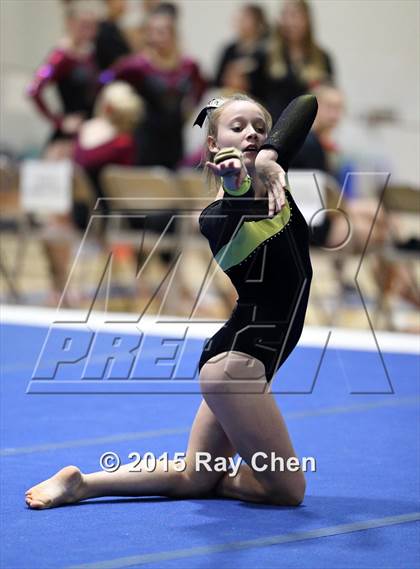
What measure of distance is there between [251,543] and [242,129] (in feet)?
2.73

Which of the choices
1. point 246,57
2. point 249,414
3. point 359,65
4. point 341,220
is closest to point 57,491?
point 249,414

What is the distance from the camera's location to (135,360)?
397cm

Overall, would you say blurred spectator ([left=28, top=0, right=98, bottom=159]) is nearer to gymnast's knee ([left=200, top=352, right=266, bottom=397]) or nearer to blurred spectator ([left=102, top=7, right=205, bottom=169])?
blurred spectator ([left=102, top=7, right=205, bottom=169])

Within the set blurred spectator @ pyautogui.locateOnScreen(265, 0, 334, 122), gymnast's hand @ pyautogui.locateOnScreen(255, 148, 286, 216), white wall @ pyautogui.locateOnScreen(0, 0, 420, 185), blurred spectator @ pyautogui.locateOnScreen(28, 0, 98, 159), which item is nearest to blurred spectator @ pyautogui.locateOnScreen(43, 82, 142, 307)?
blurred spectator @ pyautogui.locateOnScreen(28, 0, 98, 159)

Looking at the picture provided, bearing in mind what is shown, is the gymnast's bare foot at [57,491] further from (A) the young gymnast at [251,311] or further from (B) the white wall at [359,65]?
(B) the white wall at [359,65]

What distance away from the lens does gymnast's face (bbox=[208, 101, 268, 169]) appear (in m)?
2.32

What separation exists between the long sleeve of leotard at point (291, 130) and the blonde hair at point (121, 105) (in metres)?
4.03

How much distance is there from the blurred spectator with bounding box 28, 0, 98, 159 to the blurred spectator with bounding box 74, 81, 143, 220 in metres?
0.39

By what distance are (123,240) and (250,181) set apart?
3.65 meters

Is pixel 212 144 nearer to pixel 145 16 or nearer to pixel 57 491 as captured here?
pixel 57 491

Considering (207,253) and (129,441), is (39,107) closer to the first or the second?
(207,253)

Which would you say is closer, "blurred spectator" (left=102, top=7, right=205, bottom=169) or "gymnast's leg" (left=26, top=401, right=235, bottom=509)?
"gymnast's leg" (left=26, top=401, right=235, bottom=509)

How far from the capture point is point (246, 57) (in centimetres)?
651

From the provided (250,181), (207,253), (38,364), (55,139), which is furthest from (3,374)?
(55,139)
